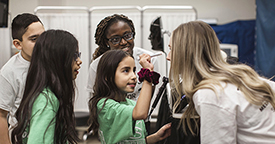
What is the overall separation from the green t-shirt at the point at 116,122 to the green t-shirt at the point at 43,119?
0.27m

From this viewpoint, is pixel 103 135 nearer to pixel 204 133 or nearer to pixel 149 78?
pixel 149 78

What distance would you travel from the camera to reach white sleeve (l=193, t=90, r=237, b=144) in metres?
1.12

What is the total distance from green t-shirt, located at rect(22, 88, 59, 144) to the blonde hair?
543mm

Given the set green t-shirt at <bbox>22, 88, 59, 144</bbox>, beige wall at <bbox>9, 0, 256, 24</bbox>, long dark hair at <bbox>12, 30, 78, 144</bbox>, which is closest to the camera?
green t-shirt at <bbox>22, 88, 59, 144</bbox>

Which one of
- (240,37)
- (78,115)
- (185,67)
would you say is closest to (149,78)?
(185,67)

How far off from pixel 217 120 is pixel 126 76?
53 cm

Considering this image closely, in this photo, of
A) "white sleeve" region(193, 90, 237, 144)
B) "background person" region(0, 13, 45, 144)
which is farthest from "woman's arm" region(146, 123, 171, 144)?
"background person" region(0, 13, 45, 144)

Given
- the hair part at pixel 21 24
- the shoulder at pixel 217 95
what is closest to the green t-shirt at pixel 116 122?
the shoulder at pixel 217 95

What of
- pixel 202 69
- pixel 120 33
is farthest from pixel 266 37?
pixel 202 69

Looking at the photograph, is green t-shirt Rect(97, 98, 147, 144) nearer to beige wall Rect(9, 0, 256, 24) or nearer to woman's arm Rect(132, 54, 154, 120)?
woman's arm Rect(132, 54, 154, 120)

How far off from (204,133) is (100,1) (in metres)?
4.81

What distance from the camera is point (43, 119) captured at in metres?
1.13

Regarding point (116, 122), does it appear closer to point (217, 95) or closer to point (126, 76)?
point (126, 76)

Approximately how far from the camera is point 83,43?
13.3 ft
